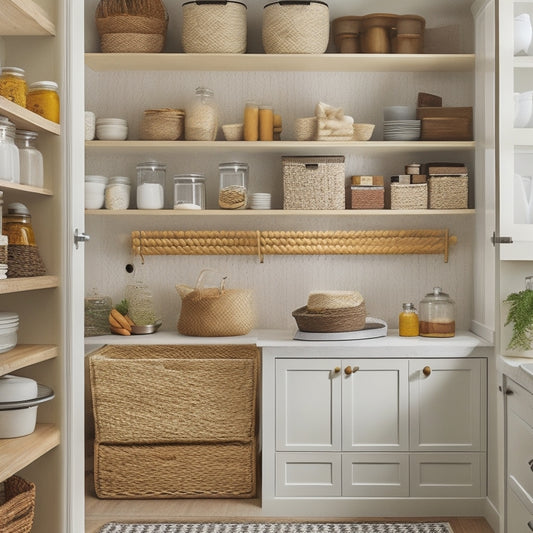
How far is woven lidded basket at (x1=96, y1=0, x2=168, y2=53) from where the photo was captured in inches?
163

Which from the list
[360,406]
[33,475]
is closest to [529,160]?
[360,406]

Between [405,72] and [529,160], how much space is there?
1043 millimetres

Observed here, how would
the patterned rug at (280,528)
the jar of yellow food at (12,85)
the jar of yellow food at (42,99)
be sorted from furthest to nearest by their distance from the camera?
the patterned rug at (280,528)
the jar of yellow food at (42,99)
the jar of yellow food at (12,85)

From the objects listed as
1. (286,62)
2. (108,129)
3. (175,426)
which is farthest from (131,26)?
(175,426)

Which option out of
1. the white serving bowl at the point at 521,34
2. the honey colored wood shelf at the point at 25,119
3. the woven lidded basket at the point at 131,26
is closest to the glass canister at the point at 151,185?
the woven lidded basket at the point at 131,26

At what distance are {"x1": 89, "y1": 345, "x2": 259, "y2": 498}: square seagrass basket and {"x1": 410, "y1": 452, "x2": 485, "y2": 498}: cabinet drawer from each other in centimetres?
77

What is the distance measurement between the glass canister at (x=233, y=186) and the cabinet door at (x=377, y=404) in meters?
1.00

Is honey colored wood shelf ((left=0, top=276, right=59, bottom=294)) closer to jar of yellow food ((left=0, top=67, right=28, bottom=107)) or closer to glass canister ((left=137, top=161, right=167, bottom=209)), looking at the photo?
jar of yellow food ((left=0, top=67, right=28, bottom=107))

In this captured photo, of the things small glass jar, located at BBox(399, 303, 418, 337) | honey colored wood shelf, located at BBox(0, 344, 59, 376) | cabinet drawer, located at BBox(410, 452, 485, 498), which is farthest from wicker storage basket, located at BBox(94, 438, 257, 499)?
honey colored wood shelf, located at BBox(0, 344, 59, 376)

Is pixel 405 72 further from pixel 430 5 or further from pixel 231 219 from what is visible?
pixel 231 219

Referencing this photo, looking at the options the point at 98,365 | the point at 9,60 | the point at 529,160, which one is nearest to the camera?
the point at 9,60

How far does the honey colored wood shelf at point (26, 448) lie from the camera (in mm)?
2326

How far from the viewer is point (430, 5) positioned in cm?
438

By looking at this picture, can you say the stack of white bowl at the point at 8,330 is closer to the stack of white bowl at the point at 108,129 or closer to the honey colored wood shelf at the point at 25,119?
the honey colored wood shelf at the point at 25,119
